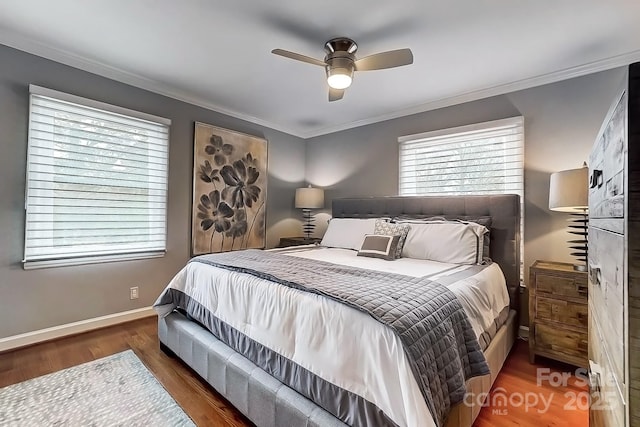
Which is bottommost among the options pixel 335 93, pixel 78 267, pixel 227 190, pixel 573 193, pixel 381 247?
pixel 78 267

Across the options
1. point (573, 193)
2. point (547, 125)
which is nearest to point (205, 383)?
point (573, 193)

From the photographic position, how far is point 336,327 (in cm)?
127

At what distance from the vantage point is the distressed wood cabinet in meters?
0.62

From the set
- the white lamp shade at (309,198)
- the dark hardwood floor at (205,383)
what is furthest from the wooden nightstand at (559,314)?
the white lamp shade at (309,198)

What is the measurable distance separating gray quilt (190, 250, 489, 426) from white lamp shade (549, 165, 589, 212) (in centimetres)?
140

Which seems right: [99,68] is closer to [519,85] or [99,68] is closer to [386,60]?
[386,60]

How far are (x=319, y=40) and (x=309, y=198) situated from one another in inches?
95.4

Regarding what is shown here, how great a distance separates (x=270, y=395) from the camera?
1.44 m

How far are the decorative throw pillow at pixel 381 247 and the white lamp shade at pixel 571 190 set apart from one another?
50.0 inches

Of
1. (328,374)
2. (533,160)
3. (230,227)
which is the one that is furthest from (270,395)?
(533,160)

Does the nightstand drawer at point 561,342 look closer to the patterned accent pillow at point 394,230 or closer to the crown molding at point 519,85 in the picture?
the patterned accent pillow at point 394,230

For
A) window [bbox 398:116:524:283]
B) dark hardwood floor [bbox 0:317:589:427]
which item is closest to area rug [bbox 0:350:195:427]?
dark hardwood floor [bbox 0:317:589:427]

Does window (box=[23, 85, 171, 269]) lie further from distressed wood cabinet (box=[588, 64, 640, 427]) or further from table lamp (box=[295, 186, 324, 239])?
distressed wood cabinet (box=[588, 64, 640, 427])

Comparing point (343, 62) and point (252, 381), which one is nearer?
point (252, 381)
